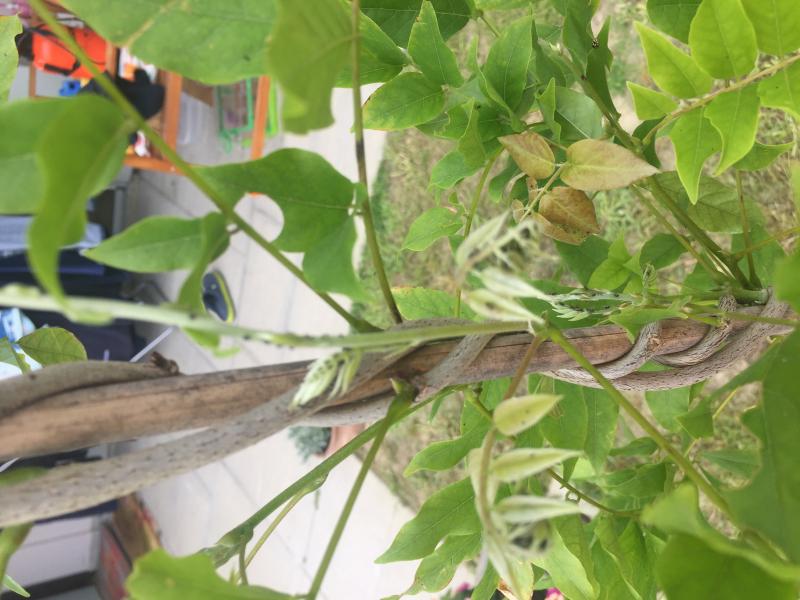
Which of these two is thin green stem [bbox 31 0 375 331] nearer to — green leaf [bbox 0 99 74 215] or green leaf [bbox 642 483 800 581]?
green leaf [bbox 0 99 74 215]

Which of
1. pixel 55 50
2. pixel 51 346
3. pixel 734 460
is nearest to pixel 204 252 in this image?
pixel 51 346

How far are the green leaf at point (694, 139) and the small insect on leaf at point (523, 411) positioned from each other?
271 millimetres

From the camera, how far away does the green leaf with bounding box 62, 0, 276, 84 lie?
1.27 feet

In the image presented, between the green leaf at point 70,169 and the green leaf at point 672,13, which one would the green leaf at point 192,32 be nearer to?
the green leaf at point 70,169

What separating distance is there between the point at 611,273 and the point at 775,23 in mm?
226

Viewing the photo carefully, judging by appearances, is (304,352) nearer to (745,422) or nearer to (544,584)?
(544,584)

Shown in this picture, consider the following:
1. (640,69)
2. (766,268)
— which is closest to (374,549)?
(640,69)

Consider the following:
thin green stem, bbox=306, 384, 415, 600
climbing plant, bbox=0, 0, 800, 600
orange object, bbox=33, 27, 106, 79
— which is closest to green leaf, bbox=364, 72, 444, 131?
climbing plant, bbox=0, 0, 800, 600

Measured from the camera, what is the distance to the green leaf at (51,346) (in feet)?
1.77

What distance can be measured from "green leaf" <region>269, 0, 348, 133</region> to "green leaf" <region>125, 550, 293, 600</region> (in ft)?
0.65

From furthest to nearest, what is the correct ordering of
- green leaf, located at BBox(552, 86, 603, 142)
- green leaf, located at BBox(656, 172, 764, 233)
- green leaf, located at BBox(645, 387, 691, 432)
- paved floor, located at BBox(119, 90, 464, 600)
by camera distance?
1. paved floor, located at BBox(119, 90, 464, 600)
2. green leaf, located at BBox(645, 387, 691, 432)
3. green leaf, located at BBox(656, 172, 764, 233)
4. green leaf, located at BBox(552, 86, 603, 142)

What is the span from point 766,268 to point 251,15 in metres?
0.59

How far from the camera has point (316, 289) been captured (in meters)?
0.41

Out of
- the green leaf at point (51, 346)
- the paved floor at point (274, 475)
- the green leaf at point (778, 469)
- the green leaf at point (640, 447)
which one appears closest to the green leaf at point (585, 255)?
the green leaf at point (640, 447)
